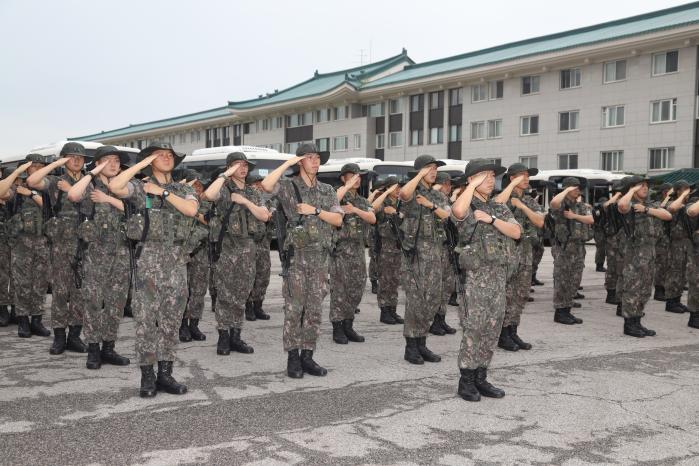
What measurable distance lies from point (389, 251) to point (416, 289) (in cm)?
264

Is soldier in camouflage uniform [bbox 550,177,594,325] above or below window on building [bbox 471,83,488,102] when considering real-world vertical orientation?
below

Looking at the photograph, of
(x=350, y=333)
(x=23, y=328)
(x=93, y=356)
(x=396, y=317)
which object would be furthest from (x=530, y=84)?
(x=93, y=356)

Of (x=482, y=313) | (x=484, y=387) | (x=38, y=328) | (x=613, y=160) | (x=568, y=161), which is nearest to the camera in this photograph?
(x=482, y=313)

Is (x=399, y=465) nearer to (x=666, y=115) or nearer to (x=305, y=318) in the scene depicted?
(x=305, y=318)

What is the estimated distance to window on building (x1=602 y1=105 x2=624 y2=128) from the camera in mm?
29625

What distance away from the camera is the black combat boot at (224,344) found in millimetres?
6539

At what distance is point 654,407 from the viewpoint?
5023 mm

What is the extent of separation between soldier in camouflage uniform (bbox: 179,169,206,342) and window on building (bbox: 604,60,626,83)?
2638cm

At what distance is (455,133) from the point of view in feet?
121

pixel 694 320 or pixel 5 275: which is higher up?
pixel 5 275

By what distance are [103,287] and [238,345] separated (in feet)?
4.88

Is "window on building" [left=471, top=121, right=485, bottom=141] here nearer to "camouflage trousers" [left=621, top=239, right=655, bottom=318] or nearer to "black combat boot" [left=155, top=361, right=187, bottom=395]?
"camouflage trousers" [left=621, top=239, right=655, bottom=318]

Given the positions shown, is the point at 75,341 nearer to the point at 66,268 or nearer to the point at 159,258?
the point at 66,268

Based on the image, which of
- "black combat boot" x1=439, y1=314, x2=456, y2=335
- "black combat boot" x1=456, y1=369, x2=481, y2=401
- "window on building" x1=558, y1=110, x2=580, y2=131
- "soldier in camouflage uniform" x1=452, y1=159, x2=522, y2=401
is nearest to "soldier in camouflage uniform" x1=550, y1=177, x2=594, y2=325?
"black combat boot" x1=439, y1=314, x2=456, y2=335
